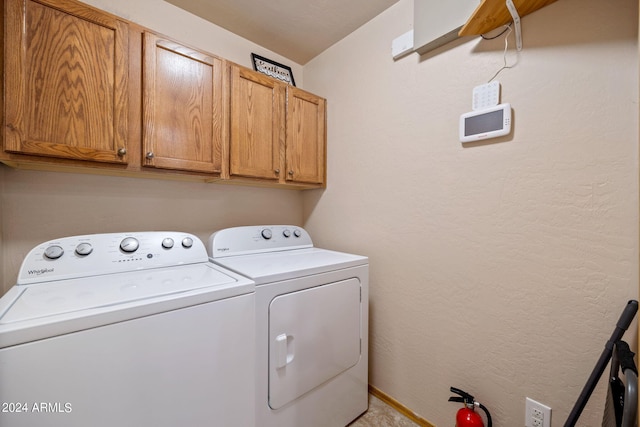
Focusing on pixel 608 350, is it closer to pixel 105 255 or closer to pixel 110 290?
pixel 110 290

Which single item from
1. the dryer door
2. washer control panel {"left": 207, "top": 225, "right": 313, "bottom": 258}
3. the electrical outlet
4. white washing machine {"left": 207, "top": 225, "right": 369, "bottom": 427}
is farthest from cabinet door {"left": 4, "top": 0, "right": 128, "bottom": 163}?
the electrical outlet

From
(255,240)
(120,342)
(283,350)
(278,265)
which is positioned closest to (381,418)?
(283,350)

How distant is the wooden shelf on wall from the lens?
3.44 ft

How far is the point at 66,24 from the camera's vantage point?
1.09 metres

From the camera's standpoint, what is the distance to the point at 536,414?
43.2 inches

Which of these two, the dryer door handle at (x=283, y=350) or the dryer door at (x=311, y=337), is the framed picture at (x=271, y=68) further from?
the dryer door handle at (x=283, y=350)

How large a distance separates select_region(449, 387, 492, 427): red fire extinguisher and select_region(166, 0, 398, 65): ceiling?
2.31 metres

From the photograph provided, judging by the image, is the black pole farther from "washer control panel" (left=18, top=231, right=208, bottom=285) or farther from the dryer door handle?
"washer control panel" (left=18, top=231, right=208, bottom=285)

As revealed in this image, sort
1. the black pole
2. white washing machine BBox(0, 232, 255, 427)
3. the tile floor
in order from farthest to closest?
1. the tile floor
2. the black pole
3. white washing machine BBox(0, 232, 255, 427)

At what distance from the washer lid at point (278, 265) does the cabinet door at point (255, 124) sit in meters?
0.54

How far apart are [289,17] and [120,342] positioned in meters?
2.02

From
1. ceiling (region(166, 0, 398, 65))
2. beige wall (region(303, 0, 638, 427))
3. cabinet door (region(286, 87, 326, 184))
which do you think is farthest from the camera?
cabinet door (region(286, 87, 326, 184))

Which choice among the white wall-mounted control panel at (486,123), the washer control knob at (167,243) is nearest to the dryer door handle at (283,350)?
the washer control knob at (167,243)

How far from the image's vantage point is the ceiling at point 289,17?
162 cm
